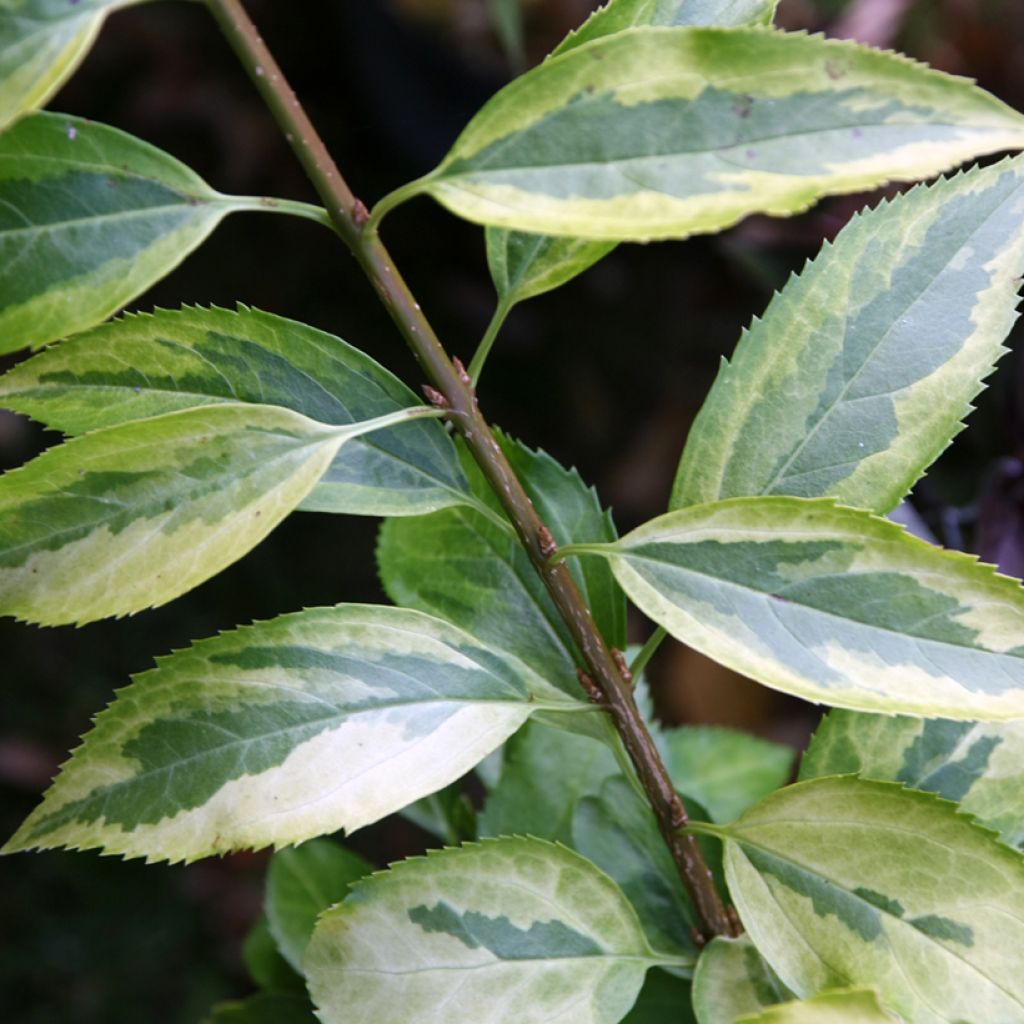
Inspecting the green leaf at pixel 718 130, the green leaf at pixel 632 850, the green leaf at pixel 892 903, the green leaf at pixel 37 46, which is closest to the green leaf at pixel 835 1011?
the green leaf at pixel 892 903

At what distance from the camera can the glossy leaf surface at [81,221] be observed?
1.23 feet

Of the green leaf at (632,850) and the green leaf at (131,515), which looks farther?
the green leaf at (632,850)

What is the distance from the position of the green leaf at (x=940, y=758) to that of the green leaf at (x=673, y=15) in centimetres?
29

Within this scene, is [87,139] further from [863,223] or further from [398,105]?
[398,105]

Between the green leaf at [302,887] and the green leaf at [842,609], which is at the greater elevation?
the green leaf at [842,609]

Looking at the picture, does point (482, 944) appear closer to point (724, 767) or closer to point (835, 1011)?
point (835, 1011)

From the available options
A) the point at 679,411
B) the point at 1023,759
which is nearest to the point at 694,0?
the point at 1023,759

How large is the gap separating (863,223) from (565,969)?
0.33 m

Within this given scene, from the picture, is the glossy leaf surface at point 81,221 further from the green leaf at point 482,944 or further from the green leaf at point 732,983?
the green leaf at point 732,983

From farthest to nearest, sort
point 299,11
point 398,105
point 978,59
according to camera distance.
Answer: point 299,11
point 398,105
point 978,59

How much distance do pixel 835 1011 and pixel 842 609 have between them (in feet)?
0.45

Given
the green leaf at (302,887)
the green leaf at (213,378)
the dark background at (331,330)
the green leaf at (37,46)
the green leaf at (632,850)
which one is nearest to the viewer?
the green leaf at (37,46)

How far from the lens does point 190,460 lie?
15.6 inches

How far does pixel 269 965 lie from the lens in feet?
2.41
